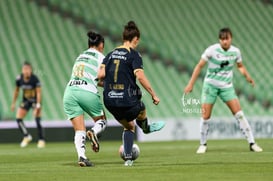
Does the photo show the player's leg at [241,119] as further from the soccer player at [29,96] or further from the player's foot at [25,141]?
the player's foot at [25,141]

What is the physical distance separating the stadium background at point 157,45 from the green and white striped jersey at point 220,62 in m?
8.21

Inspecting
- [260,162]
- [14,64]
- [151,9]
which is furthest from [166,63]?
[260,162]

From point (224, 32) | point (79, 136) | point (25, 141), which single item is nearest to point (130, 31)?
point (79, 136)

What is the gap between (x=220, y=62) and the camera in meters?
14.3

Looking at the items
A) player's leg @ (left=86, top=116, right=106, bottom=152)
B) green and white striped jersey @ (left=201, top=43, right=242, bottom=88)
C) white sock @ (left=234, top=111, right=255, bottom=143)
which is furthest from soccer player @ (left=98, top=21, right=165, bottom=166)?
white sock @ (left=234, top=111, right=255, bottom=143)

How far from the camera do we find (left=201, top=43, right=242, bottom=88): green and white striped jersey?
46.8ft

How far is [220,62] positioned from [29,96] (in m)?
7.40

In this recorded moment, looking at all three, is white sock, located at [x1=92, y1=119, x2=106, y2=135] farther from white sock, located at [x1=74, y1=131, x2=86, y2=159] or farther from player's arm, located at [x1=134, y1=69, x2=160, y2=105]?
player's arm, located at [x1=134, y1=69, x2=160, y2=105]

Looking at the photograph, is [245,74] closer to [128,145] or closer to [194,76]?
[194,76]

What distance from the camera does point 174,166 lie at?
1073cm

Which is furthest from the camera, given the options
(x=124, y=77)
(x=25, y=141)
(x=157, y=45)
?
(x=157, y=45)

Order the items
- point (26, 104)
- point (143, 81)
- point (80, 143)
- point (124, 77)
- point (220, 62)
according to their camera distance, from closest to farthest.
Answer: point (143, 81) → point (124, 77) → point (80, 143) → point (220, 62) → point (26, 104)

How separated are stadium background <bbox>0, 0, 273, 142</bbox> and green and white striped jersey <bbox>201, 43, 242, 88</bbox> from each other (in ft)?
26.9

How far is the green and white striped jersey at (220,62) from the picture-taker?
46.8 ft
